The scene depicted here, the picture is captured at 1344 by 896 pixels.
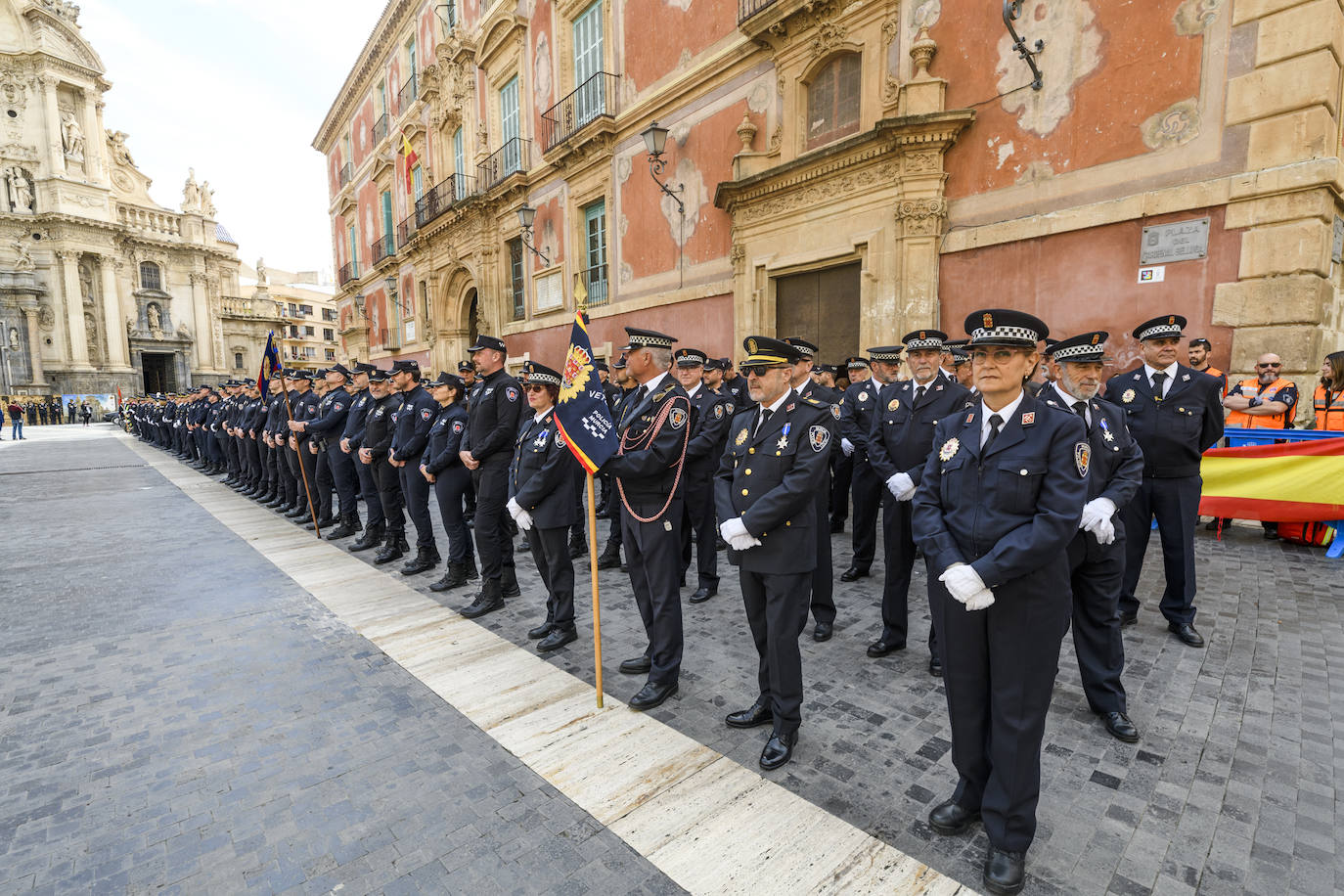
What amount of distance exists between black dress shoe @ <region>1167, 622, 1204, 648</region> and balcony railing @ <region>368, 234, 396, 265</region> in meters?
30.0

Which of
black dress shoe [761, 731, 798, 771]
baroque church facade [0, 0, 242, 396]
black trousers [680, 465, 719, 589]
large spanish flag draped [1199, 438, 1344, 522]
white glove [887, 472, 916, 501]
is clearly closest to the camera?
black dress shoe [761, 731, 798, 771]

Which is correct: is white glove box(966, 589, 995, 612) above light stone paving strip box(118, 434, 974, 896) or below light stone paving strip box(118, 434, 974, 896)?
above

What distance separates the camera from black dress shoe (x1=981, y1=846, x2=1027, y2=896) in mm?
2240

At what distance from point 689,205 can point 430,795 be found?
12.4 meters

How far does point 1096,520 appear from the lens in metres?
3.09

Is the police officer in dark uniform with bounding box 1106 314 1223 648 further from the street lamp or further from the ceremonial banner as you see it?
the street lamp

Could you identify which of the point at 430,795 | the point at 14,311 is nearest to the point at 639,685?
the point at 430,795

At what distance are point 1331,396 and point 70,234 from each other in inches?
2438

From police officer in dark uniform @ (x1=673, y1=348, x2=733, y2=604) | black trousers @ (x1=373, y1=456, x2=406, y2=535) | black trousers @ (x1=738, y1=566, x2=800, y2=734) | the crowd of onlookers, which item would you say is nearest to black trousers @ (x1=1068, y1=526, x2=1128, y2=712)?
black trousers @ (x1=738, y1=566, x2=800, y2=734)

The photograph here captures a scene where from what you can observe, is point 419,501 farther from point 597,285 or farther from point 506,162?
point 506,162

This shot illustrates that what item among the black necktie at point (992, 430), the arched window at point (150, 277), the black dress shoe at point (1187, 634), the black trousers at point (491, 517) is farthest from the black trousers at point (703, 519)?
the arched window at point (150, 277)

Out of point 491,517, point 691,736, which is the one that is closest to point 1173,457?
point 691,736

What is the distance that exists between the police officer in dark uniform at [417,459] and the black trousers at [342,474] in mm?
1925

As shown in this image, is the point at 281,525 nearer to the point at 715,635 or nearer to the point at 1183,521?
the point at 715,635
